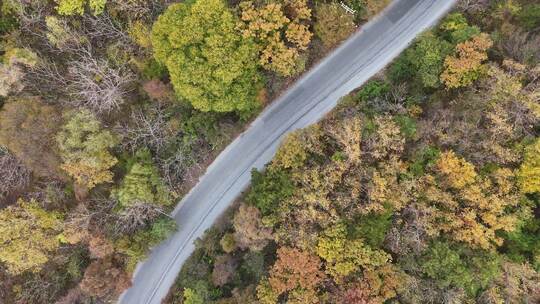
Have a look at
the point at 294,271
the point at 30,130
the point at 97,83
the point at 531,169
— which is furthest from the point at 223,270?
the point at 531,169

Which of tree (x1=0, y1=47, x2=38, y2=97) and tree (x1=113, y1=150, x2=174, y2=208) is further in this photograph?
tree (x1=113, y1=150, x2=174, y2=208)

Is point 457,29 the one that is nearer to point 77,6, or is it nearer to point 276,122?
point 276,122

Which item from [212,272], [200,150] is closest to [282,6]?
[200,150]

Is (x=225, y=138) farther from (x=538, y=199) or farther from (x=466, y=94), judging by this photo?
(x=538, y=199)

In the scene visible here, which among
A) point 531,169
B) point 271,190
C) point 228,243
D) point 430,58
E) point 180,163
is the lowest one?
point 228,243

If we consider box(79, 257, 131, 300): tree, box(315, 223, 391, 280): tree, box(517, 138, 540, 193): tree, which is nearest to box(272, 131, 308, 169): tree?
box(315, 223, 391, 280): tree

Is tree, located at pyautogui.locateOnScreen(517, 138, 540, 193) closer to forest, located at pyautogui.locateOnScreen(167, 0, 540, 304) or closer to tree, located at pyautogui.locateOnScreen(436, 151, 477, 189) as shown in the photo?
forest, located at pyautogui.locateOnScreen(167, 0, 540, 304)
